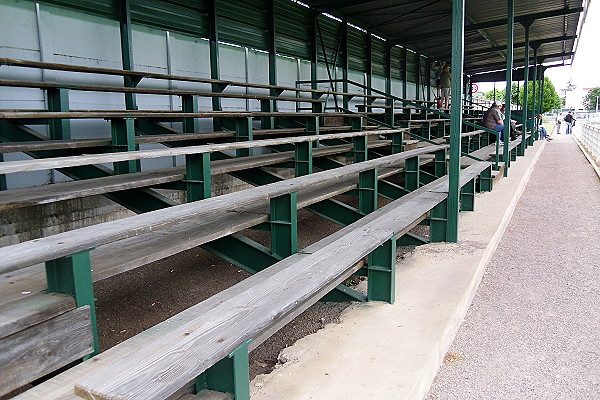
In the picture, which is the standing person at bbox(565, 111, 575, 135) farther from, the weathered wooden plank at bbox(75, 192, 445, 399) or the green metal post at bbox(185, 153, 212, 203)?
the weathered wooden plank at bbox(75, 192, 445, 399)

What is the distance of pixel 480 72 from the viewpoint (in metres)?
25.7

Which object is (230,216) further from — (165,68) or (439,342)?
(165,68)

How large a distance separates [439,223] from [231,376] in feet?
11.1

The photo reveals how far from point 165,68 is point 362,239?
531 centimetres

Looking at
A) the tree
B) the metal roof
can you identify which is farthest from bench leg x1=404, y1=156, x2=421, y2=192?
the tree

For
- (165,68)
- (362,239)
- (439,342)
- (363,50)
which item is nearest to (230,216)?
(362,239)

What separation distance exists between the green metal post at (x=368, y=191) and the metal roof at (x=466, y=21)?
6.49 metres

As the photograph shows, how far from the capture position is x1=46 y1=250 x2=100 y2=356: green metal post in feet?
6.41

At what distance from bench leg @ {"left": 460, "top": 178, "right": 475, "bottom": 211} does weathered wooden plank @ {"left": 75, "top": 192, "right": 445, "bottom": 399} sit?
135 inches

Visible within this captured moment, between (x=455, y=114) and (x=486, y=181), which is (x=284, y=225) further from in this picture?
(x=486, y=181)

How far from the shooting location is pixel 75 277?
196cm

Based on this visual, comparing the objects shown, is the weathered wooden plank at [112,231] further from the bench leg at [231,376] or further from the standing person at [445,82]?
the standing person at [445,82]

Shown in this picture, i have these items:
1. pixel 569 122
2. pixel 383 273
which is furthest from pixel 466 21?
pixel 569 122

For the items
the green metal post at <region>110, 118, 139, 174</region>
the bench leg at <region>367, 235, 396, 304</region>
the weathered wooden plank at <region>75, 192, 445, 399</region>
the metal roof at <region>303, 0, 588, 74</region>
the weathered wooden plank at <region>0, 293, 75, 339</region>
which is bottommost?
the bench leg at <region>367, 235, 396, 304</region>
